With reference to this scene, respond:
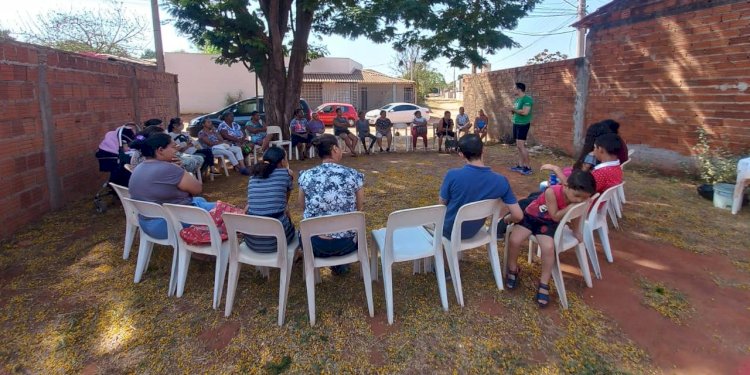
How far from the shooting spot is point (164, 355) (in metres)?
A: 2.36

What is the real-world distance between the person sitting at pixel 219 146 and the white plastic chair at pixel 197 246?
422 cm

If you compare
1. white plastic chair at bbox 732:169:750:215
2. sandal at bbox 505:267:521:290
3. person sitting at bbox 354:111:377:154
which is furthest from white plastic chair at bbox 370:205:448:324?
person sitting at bbox 354:111:377:154

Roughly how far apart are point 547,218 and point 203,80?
1008 inches

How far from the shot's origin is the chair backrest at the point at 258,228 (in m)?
2.44

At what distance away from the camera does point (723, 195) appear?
484cm

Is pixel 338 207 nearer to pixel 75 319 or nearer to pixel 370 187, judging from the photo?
pixel 75 319

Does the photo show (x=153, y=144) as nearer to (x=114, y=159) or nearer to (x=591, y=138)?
(x=114, y=159)

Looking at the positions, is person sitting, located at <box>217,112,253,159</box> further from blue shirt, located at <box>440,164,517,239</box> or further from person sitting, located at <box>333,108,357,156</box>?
blue shirt, located at <box>440,164,517,239</box>

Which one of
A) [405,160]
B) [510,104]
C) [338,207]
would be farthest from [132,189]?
[510,104]

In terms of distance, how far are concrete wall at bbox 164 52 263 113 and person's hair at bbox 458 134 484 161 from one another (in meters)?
24.1

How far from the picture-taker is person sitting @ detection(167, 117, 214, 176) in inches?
254

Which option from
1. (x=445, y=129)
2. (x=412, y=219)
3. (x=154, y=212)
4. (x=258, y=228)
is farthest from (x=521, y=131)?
(x=154, y=212)

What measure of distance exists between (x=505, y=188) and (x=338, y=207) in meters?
1.14

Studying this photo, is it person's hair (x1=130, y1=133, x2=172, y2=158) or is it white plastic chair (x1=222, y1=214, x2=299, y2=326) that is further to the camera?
person's hair (x1=130, y1=133, x2=172, y2=158)
